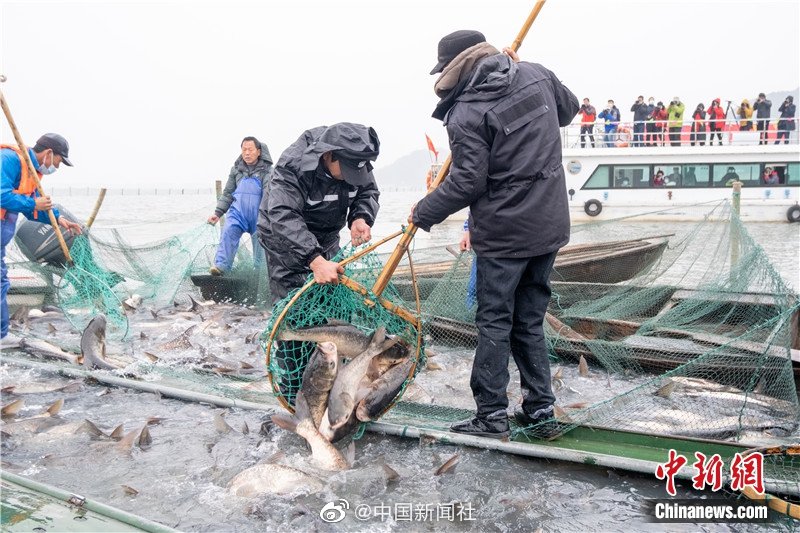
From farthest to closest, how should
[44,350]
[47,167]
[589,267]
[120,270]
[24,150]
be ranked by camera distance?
[120,270], [589,267], [47,167], [24,150], [44,350]

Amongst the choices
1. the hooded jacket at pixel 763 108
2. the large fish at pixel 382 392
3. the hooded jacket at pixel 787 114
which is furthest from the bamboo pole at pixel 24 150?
the hooded jacket at pixel 787 114

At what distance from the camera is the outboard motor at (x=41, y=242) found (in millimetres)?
8719

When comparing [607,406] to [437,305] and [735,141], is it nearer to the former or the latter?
[437,305]

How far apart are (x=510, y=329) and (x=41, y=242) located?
721 cm

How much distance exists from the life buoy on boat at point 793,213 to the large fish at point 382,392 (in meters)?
26.6

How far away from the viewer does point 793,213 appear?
1022 inches

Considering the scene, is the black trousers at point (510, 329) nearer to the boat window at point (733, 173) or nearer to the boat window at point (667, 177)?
the boat window at point (667, 177)

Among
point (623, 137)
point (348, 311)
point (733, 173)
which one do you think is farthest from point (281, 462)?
point (623, 137)

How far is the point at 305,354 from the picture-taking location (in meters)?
4.55

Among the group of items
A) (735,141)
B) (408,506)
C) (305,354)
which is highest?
(735,141)

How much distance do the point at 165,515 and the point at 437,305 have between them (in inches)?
167

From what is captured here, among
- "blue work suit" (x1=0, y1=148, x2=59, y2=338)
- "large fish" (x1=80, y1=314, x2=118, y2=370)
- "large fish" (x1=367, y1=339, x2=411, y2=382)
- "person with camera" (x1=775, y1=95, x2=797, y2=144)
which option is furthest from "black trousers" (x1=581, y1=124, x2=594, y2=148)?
"large fish" (x1=367, y1=339, x2=411, y2=382)

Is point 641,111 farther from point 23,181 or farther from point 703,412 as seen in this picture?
point 23,181

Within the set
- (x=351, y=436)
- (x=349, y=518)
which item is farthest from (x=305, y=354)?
(x=349, y=518)
